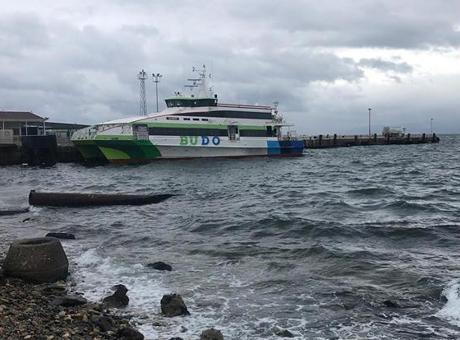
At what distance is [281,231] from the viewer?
14.9 meters

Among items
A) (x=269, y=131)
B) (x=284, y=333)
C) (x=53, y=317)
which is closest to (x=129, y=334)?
(x=53, y=317)

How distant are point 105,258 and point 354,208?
9962 mm

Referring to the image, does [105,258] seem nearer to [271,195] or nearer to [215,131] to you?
[271,195]

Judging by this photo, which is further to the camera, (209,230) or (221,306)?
(209,230)

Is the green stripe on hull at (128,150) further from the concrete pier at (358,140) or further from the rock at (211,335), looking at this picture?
the concrete pier at (358,140)

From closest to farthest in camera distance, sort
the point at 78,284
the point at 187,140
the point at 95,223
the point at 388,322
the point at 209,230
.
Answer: the point at 388,322 → the point at 78,284 → the point at 209,230 → the point at 95,223 → the point at 187,140

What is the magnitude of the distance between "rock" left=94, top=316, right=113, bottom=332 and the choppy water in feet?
1.74

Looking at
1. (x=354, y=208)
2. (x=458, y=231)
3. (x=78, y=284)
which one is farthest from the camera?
(x=354, y=208)

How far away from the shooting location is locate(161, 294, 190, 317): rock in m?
8.12

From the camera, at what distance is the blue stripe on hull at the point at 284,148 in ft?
186

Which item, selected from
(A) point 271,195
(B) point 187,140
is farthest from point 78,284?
(B) point 187,140

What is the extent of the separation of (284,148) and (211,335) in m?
52.0

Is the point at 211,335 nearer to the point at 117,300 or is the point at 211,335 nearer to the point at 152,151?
the point at 117,300

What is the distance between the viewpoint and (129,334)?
22.3ft
